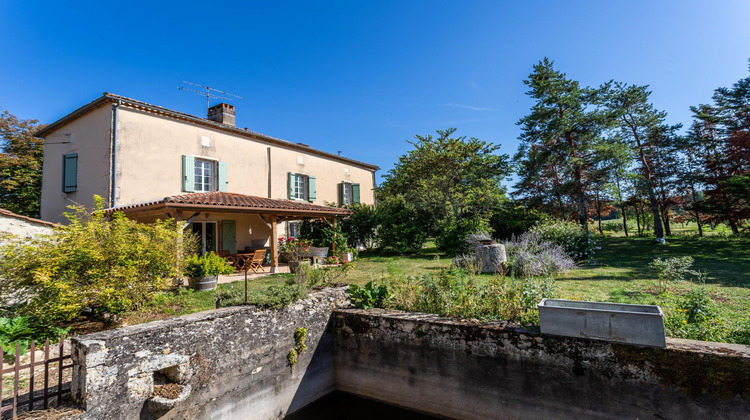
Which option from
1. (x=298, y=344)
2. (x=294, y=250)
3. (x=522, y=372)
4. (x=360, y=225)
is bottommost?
(x=522, y=372)

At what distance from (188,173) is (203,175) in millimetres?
822

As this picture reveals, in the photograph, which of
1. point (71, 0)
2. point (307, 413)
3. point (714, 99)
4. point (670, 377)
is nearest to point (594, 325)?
point (670, 377)

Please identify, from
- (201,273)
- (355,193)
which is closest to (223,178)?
(201,273)

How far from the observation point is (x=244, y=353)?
14.3 ft

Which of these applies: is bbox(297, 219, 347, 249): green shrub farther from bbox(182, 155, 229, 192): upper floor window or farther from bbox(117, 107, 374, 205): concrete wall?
bbox(182, 155, 229, 192): upper floor window

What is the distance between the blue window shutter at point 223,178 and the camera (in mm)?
12948

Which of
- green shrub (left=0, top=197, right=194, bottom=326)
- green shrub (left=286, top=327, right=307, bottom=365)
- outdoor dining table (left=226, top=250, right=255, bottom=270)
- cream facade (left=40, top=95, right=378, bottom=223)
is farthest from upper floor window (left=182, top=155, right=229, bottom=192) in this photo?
green shrub (left=286, top=327, right=307, bottom=365)

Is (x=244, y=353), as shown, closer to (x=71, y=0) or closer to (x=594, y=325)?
(x=594, y=325)

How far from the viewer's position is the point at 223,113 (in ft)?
47.1

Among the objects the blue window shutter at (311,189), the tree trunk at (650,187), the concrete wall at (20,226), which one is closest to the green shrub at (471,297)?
the concrete wall at (20,226)

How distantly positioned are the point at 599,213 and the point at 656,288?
69.5ft

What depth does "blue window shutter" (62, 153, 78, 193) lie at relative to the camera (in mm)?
11047

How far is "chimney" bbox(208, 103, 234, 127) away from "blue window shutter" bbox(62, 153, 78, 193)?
17.0 ft

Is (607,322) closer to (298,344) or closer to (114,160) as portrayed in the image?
(298,344)
